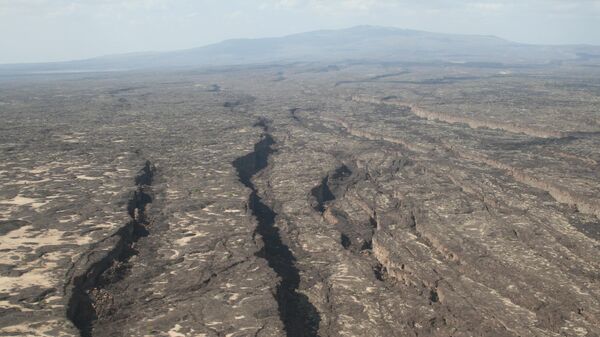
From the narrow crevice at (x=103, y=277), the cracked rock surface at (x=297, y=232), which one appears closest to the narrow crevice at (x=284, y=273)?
the cracked rock surface at (x=297, y=232)

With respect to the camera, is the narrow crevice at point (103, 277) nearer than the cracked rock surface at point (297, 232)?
Yes

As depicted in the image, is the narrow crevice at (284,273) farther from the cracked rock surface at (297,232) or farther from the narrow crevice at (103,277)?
the narrow crevice at (103,277)

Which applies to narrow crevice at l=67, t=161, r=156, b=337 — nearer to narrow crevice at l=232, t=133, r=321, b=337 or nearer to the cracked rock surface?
the cracked rock surface

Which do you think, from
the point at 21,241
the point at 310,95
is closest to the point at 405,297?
the point at 21,241

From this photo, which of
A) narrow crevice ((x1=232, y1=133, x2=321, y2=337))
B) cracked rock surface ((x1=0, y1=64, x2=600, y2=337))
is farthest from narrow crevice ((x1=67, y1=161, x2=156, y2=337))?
narrow crevice ((x1=232, y1=133, x2=321, y2=337))

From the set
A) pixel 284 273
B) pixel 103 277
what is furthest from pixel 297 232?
pixel 103 277

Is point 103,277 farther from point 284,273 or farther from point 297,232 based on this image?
point 297,232
